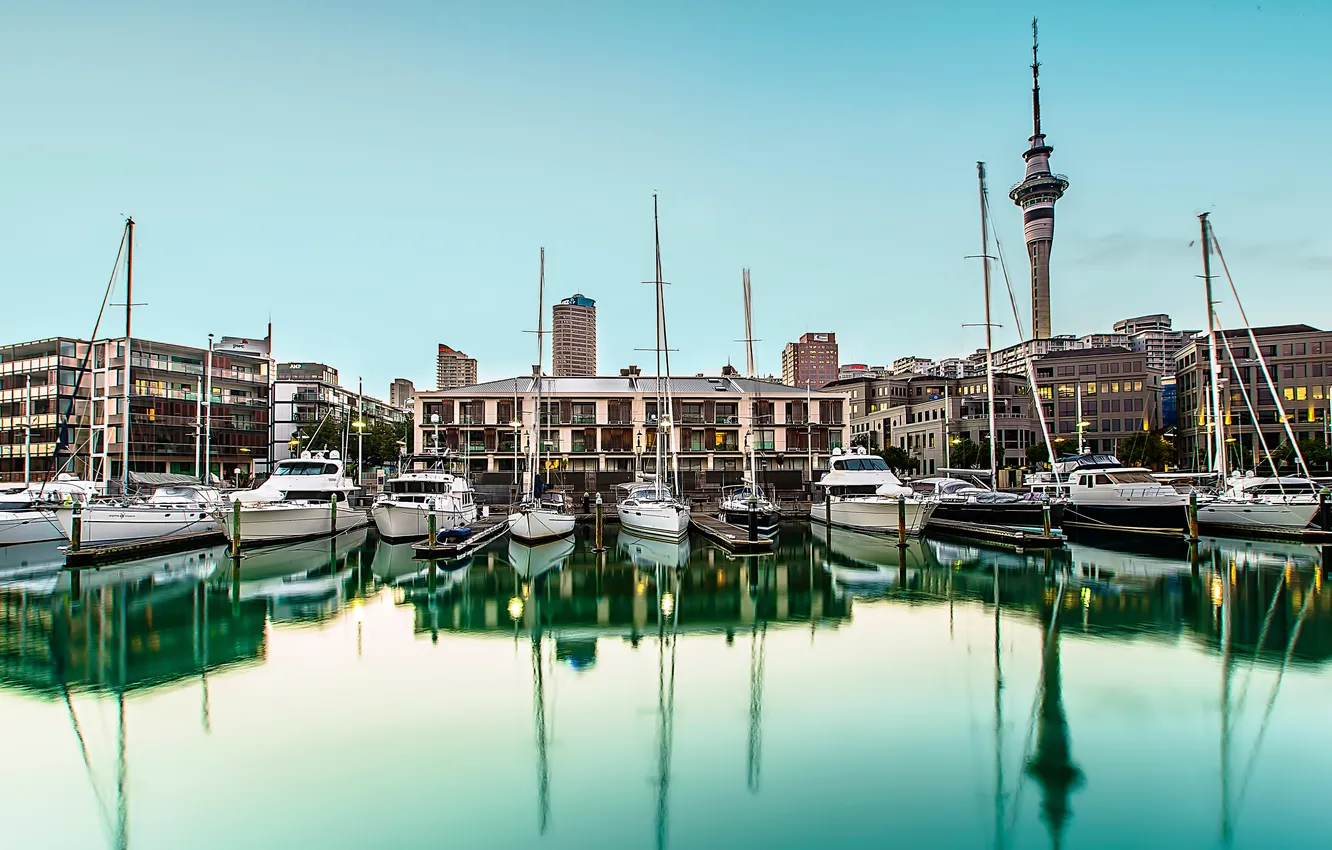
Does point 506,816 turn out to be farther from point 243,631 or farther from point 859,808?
point 243,631

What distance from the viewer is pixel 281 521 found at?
3916 centimetres

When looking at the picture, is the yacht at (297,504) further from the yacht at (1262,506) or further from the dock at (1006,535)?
the yacht at (1262,506)

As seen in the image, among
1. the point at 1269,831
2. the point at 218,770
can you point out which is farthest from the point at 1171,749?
the point at 218,770

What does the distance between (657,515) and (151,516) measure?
25.2 m

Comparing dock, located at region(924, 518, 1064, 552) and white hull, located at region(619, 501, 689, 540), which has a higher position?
white hull, located at region(619, 501, 689, 540)

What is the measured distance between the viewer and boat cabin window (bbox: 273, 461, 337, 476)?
43.4m

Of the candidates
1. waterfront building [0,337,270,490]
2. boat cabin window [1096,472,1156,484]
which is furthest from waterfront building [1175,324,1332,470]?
waterfront building [0,337,270,490]

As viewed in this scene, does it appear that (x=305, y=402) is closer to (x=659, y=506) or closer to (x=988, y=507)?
(x=659, y=506)

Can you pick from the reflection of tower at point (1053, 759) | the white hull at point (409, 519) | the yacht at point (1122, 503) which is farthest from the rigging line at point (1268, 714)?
the white hull at point (409, 519)

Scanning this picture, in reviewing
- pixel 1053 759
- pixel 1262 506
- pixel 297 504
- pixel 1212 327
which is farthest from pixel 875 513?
pixel 297 504

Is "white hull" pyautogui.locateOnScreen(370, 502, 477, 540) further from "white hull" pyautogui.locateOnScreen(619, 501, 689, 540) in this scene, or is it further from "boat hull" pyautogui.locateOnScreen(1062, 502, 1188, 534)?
"boat hull" pyautogui.locateOnScreen(1062, 502, 1188, 534)

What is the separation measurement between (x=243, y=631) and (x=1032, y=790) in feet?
65.2

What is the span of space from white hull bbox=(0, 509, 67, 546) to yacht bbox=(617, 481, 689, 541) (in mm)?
29237

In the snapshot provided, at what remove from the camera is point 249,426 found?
3327 inches
